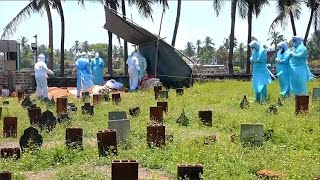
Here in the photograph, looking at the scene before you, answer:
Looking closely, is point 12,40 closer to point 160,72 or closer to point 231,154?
point 160,72

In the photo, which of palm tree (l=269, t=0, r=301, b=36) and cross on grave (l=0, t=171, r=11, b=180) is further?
palm tree (l=269, t=0, r=301, b=36)

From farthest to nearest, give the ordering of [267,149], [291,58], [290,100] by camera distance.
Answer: [291,58], [290,100], [267,149]

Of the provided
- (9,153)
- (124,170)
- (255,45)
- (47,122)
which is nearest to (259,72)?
(255,45)

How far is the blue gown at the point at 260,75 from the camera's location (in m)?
13.9

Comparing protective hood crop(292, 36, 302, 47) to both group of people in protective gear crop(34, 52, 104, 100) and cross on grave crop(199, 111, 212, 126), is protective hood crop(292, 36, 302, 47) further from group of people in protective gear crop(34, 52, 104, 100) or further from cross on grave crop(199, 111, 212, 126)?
group of people in protective gear crop(34, 52, 104, 100)

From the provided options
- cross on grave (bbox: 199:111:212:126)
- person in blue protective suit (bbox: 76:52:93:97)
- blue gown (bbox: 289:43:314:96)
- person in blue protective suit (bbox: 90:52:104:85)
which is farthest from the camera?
person in blue protective suit (bbox: 90:52:104:85)

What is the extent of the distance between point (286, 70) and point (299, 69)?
1.31 metres

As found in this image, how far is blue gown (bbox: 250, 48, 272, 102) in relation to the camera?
45.7 ft

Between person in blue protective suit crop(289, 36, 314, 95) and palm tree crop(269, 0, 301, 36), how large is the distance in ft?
46.1

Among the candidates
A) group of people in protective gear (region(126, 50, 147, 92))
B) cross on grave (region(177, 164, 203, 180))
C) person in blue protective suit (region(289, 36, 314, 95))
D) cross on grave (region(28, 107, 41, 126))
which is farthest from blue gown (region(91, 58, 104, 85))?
cross on grave (region(177, 164, 203, 180))

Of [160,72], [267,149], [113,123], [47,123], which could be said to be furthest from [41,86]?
[267,149]

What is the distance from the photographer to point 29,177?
5.65 metres

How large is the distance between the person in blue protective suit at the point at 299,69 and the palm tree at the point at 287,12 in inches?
553

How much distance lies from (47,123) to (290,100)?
6820mm
